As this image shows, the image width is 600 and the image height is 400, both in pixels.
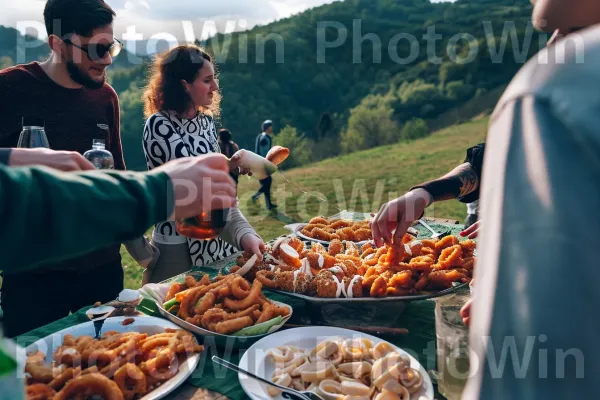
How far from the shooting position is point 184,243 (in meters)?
3.41

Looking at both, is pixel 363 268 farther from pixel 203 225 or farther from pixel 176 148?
pixel 176 148

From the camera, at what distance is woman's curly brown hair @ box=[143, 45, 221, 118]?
3.45 meters

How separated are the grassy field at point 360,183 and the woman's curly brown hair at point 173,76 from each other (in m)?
4.11

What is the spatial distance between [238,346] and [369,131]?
39.6m

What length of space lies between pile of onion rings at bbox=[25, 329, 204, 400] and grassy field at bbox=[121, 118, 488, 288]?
580 centimetres

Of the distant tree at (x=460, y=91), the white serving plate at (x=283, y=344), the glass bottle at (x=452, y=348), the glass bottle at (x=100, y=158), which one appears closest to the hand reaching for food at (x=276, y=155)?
the glass bottle at (x=100, y=158)

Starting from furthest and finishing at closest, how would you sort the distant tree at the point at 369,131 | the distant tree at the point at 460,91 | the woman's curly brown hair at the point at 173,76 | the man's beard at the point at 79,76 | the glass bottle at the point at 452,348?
the distant tree at the point at 460,91, the distant tree at the point at 369,131, the woman's curly brown hair at the point at 173,76, the man's beard at the point at 79,76, the glass bottle at the point at 452,348

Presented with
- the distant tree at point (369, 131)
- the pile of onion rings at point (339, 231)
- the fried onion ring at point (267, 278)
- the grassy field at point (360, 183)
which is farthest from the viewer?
the distant tree at point (369, 131)

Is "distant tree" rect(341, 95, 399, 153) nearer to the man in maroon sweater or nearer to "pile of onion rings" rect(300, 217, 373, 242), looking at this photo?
"pile of onion rings" rect(300, 217, 373, 242)

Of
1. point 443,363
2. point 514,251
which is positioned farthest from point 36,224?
point 443,363

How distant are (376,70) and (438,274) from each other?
5783 cm

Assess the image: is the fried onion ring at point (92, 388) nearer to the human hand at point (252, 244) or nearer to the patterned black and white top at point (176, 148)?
the human hand at point (252, 244)

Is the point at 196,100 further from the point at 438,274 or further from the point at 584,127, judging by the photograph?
the point at 584,127

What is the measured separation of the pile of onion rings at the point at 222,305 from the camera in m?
1.86
